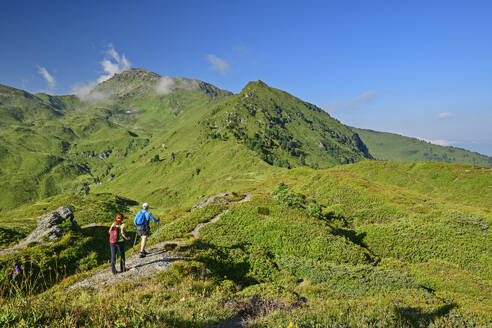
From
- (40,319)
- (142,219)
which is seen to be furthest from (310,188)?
(40,319)

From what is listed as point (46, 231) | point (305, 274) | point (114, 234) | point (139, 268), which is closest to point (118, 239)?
point (114, 234)

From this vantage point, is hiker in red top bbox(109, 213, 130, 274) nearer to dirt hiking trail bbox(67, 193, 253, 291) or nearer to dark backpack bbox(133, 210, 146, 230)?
dirt hiking trail bbox(67, 193, 253, 291)

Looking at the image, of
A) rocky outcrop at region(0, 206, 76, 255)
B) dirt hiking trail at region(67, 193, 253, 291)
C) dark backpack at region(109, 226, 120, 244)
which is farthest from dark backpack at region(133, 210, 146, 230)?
rocky outcrop at region(0, 206, 76, 255)

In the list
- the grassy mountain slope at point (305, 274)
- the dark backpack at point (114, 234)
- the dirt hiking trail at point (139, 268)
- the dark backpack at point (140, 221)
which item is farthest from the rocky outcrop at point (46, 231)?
the dark backpack at point (140, 221)

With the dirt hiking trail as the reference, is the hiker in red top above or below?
above

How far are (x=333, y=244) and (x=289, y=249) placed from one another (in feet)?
14.8

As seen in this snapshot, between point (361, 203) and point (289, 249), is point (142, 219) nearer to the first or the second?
point (289, 249)

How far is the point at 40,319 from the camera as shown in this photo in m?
5.70

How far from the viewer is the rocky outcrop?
24500 millimetres

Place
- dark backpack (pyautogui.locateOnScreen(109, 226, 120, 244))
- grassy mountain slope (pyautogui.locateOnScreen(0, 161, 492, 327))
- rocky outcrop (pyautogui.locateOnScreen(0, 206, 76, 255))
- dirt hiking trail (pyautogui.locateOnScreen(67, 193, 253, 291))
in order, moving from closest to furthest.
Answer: grassy mountain slope (pyautogui.locateOnScreen(0, 161, 492, 327)) < dirt hiking trail (pyautogui.locateOnScreen(67, 193, 253, 291)) < dark backpack (pyautogui.locateOnScreen(109, 226, 120, 244)) < rocky outcrop (pyautogui.locateOnScreen(0, 206, 76, 255))

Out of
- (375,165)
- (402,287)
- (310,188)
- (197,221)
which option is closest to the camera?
(402,287)

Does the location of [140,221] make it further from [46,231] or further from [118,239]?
[46,231]

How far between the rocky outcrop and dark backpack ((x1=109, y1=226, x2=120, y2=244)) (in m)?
18.1

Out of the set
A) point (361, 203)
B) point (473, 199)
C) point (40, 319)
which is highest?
point (40, 319)
